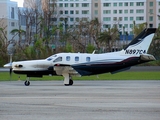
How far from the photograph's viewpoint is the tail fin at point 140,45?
37.2m

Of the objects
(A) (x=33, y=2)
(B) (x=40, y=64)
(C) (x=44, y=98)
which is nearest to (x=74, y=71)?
(B) (x=40, y=64)

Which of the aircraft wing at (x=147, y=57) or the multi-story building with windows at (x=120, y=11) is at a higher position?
the multi-story building with windows at (x=120, y=11)

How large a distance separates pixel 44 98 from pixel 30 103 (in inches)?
97.0

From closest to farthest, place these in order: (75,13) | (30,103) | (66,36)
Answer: (30,103)
(66,36)
(75,13)

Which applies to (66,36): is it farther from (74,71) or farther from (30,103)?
(30,103)

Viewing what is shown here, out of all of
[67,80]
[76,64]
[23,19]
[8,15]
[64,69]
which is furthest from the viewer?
[23,19]

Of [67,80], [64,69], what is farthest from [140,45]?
[67,80]

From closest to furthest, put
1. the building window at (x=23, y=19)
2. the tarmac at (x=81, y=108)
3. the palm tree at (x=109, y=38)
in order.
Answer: the tarmac at (x=81, y=108)
the palm tree at (x=109, y=38)
the building window at (x=23, y=19)

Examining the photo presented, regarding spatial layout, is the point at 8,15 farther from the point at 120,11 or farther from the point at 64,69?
the point at 64,69

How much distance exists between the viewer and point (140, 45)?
37719 mm

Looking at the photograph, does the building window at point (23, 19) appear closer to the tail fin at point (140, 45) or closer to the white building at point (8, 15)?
the white building at point (8, 15)

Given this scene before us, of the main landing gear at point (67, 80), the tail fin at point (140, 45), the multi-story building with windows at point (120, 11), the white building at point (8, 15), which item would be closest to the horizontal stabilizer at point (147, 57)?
the tail fin at point (140, 45)

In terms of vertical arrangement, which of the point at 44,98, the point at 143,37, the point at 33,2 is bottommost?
the point at 44,98

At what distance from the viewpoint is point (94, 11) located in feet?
398
